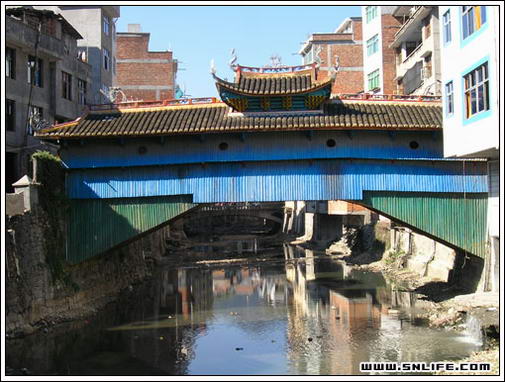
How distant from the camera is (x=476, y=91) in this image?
15.6m

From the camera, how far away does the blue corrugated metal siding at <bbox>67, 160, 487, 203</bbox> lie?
766 inches

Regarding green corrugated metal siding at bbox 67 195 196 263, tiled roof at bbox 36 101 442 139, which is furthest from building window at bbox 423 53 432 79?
green corrugated metal siding at bbox 67 195 196 263

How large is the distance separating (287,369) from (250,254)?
99.7 feet

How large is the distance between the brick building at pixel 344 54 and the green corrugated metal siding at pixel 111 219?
30844 mm

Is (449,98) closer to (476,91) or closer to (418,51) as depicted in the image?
(476,91)

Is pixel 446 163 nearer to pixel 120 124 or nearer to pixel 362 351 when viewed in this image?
pixel 362 351

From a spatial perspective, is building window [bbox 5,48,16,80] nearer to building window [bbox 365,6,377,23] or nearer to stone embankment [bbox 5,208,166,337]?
stone embankment [bbox 5,208,166,337]

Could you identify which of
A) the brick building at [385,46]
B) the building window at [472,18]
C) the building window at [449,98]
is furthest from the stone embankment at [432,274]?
the brick building at [385,46]

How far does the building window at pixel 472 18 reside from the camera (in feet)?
48.7

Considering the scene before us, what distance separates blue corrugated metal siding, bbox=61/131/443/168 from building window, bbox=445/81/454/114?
2088mm

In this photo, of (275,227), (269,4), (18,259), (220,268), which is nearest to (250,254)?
(220,268)

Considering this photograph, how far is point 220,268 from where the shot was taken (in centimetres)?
3662

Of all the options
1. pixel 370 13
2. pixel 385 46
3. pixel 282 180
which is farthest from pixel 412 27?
pixel 282 180

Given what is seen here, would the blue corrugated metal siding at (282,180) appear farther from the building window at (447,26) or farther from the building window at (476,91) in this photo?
the building window at (447,26)
